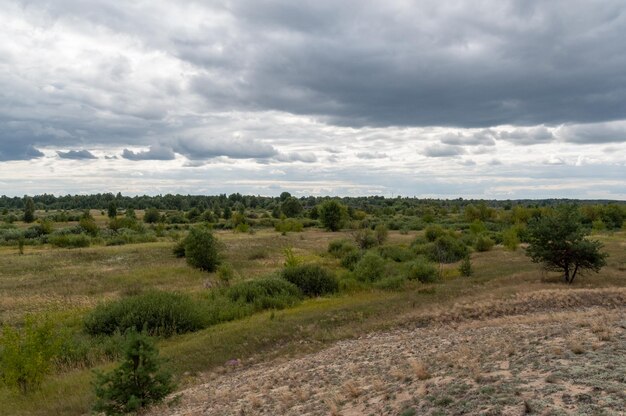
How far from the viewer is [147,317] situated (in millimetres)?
22828

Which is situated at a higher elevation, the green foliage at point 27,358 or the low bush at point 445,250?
the green foliage at point 27,358

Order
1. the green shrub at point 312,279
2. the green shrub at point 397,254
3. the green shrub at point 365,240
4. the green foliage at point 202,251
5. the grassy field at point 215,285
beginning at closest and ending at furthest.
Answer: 1. the grassy field at point 215,285
2. the green shrub at point 312,279
3. the green foliage at point 202,251
4. the green shrub at point 397,254
5. the green shrub at point 365,240

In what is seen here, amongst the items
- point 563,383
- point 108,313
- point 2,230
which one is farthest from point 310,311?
point 2,230

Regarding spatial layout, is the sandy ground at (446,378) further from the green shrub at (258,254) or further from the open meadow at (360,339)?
the green shrub at (258,254)

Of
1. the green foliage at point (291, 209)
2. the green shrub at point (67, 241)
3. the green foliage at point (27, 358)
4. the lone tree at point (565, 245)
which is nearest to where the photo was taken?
the green foliage at point (27, 358)

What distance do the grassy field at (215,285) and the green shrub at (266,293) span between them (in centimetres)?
137

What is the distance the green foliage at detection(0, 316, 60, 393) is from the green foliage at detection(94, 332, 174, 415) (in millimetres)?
4039

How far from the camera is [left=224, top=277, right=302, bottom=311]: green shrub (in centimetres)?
2817

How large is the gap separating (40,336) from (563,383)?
46.6 ft

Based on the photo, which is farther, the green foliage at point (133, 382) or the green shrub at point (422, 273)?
the green shrub at point (422, 273)

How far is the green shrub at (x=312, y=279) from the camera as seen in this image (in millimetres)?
32469

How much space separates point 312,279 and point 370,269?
17.8 ft

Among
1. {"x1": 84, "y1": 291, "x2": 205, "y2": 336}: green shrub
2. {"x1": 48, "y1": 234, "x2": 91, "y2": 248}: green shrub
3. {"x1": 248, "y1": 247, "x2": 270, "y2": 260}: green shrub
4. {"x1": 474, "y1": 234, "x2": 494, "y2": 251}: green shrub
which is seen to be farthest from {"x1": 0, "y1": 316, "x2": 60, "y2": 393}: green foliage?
{"x1": 48, "y1": 234, "x2": 91, "y2": 248}: green shrub

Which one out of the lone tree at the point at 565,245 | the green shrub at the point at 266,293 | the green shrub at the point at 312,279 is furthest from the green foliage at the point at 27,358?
the lone tree at the point at 565,245
